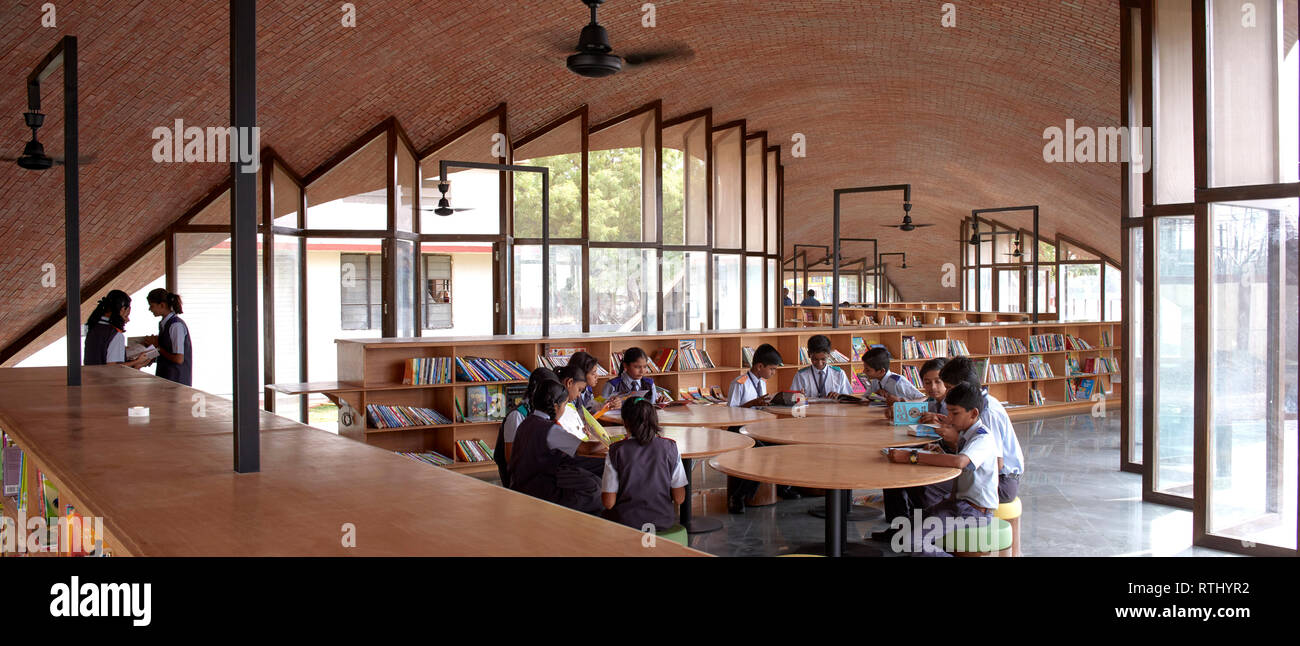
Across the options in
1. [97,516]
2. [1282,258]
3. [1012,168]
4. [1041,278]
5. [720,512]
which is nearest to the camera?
[97,516]

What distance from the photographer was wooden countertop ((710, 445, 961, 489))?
424 cm

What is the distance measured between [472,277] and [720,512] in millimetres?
6505

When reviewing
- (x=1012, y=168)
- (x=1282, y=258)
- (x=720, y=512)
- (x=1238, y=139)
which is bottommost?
(x=720, y=512)

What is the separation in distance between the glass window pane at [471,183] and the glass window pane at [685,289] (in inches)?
131

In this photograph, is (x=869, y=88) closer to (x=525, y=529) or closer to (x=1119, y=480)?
(x=1119, y=480)

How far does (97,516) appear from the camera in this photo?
2045mm

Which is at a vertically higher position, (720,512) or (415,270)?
(415,270)

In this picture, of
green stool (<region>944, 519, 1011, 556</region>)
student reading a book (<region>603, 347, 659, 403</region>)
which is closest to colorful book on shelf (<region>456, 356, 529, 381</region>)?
student reading a book (<region>603, 347, 659, 403</region>)

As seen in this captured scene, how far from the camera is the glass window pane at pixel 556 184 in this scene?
1277cm

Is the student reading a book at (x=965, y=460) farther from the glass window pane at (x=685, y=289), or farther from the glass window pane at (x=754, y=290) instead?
the glass window pane at (x=754, y=290)

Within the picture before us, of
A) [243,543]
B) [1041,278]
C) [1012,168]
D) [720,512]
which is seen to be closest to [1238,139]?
[720,512]

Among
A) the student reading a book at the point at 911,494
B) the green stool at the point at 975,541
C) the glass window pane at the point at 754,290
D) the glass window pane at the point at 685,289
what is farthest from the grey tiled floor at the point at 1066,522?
the glass window pane at the point at 754,290

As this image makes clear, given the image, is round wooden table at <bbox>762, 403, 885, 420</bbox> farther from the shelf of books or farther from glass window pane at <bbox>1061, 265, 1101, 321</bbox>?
glass window pane at <bbox>1061, 265, 1101, 321</bbox>

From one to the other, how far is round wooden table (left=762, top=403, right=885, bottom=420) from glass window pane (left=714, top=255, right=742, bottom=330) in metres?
8.32
